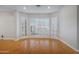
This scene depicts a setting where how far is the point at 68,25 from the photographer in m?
1.59

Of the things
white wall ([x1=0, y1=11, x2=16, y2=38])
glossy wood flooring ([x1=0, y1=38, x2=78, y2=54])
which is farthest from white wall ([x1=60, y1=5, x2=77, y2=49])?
white wall ([x1=0, y1=11, x2=16, y2=38])

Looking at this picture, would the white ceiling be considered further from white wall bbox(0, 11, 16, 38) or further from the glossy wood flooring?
the glossy wood flooring

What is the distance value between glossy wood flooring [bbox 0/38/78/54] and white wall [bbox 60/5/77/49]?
105 mm

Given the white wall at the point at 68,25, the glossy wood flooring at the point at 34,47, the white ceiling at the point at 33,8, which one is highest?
the white ceiling at the point at 33,8

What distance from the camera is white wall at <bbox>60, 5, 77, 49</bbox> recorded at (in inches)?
62.2

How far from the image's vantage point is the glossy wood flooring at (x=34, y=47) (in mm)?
1598

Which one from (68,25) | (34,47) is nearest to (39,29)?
(34,47)

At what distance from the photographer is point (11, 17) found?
1588 millimetres

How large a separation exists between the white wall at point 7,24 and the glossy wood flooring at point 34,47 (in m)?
0.14

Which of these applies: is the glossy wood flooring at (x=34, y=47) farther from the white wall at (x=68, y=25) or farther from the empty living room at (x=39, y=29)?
the white wall at (x=68, y=25)

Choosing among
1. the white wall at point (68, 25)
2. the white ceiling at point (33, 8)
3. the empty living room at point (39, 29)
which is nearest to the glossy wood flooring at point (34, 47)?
the empty living room at point (39, 29)

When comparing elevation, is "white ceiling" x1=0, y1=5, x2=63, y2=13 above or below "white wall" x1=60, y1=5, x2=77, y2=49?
above

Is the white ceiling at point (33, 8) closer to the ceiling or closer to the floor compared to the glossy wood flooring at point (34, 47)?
closer to the ceiling

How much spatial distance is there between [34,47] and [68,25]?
583 mm
